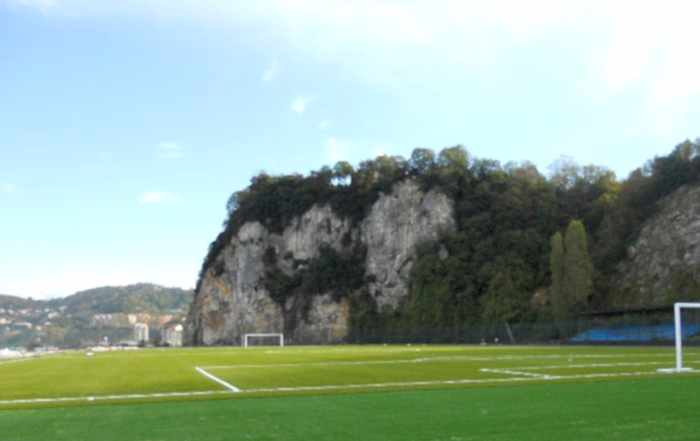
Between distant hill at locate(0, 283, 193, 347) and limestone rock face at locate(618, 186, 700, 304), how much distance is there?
79.9 meters

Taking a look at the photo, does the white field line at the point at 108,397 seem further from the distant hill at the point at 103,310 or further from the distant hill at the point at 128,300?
the distant hill at the point at 128,300

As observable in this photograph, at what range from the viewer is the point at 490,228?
8638cm

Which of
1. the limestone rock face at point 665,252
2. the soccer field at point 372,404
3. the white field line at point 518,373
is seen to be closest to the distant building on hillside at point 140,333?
the limestone rock face at point 665,252

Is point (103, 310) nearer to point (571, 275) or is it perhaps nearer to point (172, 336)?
point (172, 336)

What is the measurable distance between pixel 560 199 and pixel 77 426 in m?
81.8

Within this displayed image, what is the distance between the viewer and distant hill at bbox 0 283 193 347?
128875 millimetres

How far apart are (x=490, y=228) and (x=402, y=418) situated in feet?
260

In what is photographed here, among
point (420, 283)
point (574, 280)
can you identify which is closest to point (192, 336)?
point (420, 283)

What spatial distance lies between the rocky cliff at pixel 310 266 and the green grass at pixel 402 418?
7993 cm

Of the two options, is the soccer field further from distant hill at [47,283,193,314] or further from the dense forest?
distant hill at [47,283,193,314]

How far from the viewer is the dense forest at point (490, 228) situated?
66812mm

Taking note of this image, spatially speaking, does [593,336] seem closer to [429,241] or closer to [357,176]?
[429,241]

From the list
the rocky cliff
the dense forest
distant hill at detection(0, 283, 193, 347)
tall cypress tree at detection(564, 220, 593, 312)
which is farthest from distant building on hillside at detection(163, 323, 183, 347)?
tall cypress tree at detection(564, 220, 593, 312)

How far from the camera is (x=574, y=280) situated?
63.4 m
